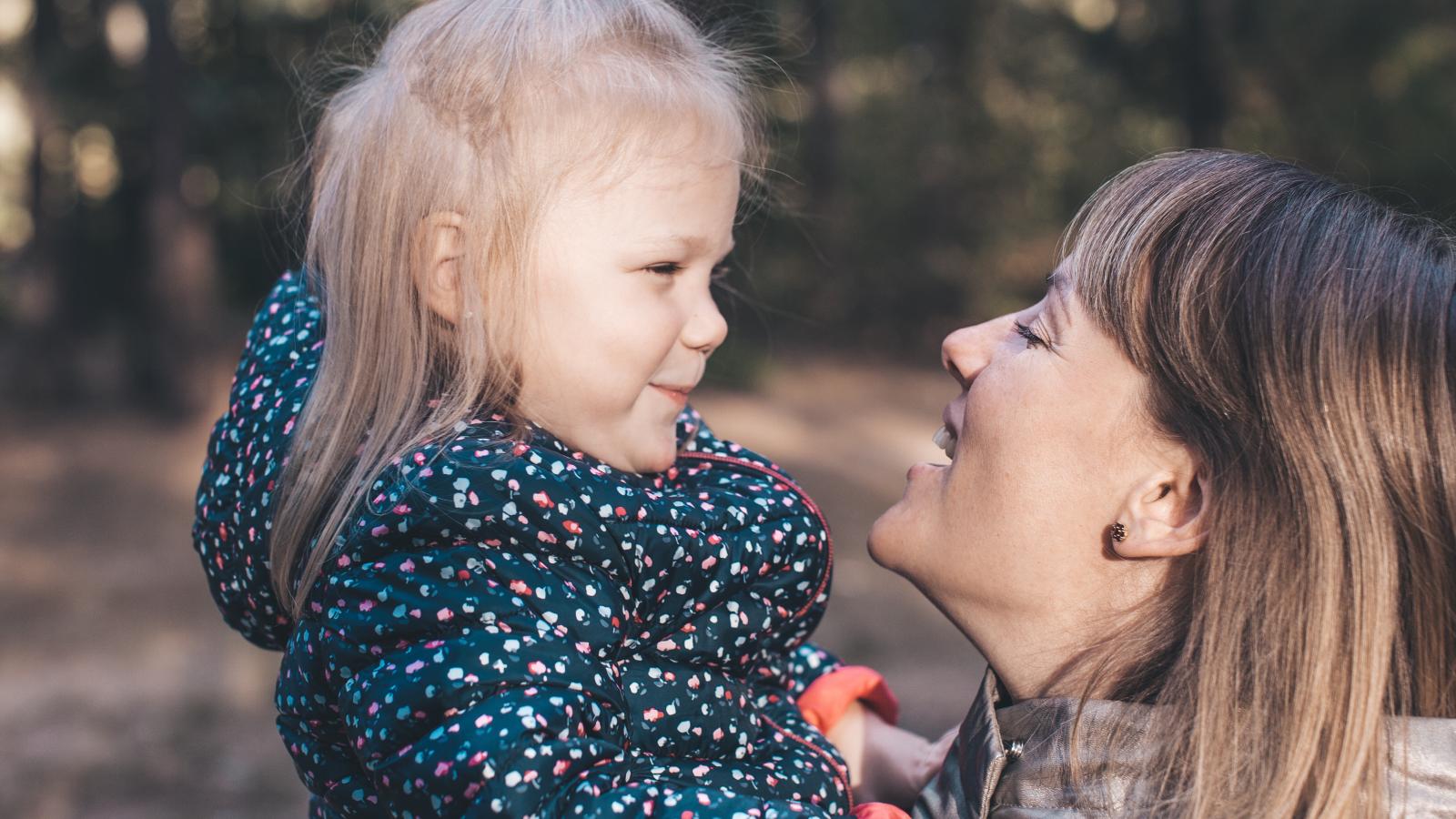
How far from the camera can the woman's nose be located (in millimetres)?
1889

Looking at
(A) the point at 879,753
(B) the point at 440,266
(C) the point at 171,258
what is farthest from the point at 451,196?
(C) the point at 171,258

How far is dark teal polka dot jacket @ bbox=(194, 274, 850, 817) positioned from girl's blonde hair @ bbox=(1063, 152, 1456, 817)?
1.68 ft

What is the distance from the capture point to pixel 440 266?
1.80m

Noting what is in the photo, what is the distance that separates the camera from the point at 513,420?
5.74 ft

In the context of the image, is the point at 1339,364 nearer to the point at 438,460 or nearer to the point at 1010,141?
the point at 438,460

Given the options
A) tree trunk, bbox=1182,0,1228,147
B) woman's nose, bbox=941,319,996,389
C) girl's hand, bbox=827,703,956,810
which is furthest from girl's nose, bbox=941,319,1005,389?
tree trunk, bbox=1182,0,1228,147

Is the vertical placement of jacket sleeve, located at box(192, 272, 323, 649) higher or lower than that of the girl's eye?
lower

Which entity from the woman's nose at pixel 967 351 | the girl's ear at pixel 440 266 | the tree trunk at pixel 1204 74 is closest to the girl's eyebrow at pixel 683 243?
the girl's ear at pixel 440 266

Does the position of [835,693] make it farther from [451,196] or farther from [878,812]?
[451,196]

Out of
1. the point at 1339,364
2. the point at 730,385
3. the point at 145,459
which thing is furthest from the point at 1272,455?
the point at 730,385

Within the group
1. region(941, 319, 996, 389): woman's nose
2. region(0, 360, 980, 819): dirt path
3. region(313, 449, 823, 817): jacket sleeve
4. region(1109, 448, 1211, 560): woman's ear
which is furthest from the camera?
region(0, 360, 980, 819): dirt path

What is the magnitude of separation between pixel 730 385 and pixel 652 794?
32.0ft

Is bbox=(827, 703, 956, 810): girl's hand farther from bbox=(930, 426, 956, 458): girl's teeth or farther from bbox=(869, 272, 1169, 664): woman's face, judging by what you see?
bbox=(930, 426, 956, 458): girl's teeth

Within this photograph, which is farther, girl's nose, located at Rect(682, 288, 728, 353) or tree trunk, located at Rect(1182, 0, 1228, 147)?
tree trunk, located at Rect(1182, 0, 1228, 147)
